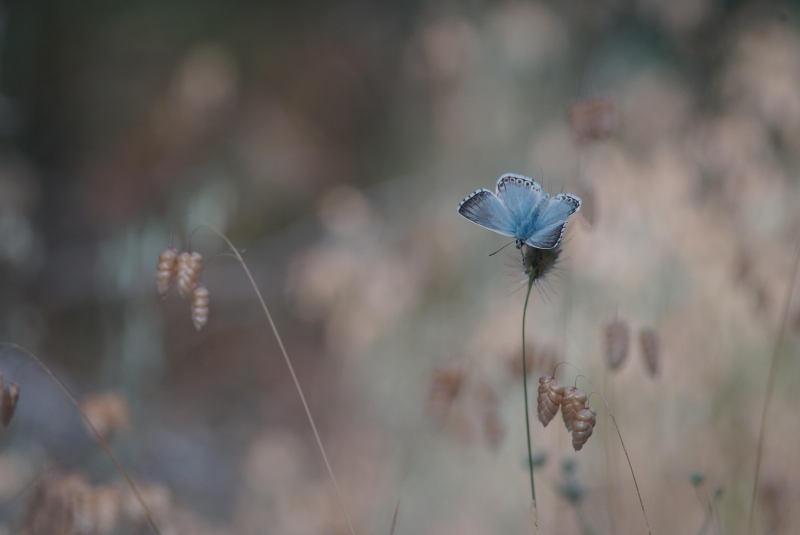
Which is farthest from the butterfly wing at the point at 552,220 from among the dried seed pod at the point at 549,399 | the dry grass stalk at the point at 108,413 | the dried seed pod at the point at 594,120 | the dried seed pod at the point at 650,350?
the dry grass stalk at the point at 108,413

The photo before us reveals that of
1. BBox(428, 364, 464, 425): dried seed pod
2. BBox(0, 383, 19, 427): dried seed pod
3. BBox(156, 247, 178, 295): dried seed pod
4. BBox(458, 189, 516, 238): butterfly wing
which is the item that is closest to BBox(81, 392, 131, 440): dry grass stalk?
BBox(0, 383, 19, 427): dried seed pod

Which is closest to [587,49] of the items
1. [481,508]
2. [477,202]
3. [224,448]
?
[481,508]

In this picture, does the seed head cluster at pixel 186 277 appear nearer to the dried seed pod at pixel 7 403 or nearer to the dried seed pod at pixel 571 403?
the dried seed pod at pixel 7 403

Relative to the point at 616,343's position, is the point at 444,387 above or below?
below

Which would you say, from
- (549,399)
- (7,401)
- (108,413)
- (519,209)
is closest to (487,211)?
(519,209)

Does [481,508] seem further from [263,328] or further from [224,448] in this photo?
[263,328]

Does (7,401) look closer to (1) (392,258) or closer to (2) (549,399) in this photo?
(2) (549,399)

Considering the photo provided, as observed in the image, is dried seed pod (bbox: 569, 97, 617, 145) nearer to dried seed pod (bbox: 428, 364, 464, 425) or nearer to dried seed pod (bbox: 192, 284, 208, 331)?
dried seed pod (bbox: 428, 364, 464, 425)
